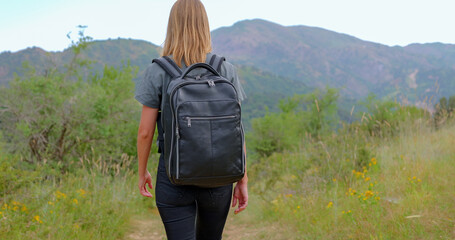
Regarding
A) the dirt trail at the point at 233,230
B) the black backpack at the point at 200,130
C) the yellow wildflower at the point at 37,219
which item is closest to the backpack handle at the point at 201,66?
the black backpack at the point at 200,130

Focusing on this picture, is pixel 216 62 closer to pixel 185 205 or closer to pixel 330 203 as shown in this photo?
pixel 185 205

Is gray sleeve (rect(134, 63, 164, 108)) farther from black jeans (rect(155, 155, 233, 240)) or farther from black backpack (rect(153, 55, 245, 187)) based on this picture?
black jeans (rect(155, 155, 233, 240))

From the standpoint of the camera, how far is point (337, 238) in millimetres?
3277

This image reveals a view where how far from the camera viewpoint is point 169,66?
5.32ft

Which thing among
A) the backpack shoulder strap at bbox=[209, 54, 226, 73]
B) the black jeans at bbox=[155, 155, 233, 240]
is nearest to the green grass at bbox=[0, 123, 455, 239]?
the black jeans at bbox=[155, 155, 233, 240]

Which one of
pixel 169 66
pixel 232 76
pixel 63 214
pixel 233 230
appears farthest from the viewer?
pixel 233 230

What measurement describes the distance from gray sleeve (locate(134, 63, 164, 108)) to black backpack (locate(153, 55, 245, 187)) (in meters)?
0.04

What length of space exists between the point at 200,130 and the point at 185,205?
381 millimetres

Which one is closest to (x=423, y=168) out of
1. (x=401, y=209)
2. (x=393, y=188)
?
(x=393, y=188)

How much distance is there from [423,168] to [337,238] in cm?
164

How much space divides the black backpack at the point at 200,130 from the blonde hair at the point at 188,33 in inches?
3.9

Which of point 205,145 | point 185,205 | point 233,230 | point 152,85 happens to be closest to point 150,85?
point 152,85

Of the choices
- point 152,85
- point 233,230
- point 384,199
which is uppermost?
point 152,85

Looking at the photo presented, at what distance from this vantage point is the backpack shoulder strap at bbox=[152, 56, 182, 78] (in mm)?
1607
